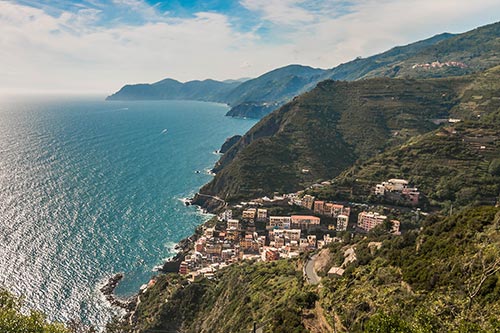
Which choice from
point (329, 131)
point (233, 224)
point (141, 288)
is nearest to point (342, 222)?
point (233, 224)

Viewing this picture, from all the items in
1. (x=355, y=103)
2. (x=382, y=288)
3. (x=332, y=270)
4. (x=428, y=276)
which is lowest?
(x=332, y=270)

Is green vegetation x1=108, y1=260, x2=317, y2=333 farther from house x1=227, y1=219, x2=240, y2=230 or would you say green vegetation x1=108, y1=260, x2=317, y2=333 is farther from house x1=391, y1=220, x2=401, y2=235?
house x1=391, y1=220, x2=401, y2=235

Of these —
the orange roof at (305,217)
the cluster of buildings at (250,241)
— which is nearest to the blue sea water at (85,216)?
the cluster of buildings at (250,241)

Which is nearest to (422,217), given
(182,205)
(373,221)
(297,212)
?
(373,221)

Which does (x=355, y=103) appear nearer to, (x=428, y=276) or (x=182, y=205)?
(x=182, y=205)

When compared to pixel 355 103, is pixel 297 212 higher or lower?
lower

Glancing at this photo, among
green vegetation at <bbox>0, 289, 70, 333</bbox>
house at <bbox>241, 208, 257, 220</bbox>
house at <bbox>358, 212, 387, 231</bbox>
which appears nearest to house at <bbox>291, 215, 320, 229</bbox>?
house at <bbox>358, 212, 387, 231</bbox>
